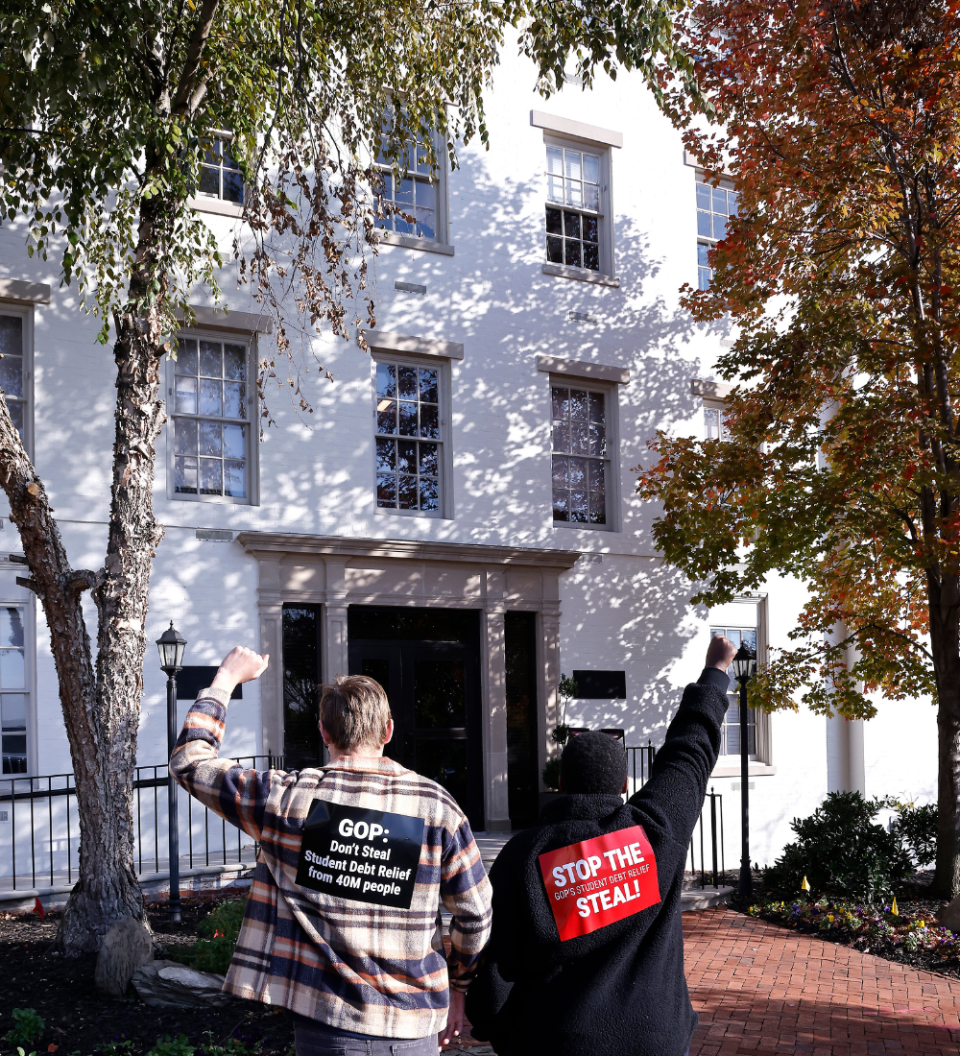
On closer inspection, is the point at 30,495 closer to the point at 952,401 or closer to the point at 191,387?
the point at 191,387

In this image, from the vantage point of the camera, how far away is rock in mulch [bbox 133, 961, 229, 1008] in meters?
6.18

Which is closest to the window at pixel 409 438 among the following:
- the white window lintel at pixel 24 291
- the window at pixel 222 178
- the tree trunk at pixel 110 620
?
the window at pixel 222 178

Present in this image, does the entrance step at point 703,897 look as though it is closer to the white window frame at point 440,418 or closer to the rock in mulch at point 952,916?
the rock in mulch at point 952,916

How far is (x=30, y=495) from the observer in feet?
24.1

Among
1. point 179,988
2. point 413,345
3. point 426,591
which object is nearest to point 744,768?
point 426,591

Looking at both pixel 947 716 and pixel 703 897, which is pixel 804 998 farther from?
pixel 947 716

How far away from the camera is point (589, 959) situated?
294 cm

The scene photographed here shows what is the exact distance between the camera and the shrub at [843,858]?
10594 mm

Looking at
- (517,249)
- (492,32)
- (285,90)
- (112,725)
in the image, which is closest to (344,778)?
(112,725)

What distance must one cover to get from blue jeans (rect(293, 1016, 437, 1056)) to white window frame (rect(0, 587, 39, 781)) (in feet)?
26.6

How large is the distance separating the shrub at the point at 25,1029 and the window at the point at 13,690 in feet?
16.5

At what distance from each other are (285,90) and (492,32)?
192 cm

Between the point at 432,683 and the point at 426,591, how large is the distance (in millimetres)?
1092

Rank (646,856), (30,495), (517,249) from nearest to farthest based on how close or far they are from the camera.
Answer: (646,856) → (30,495) → (517,249)
